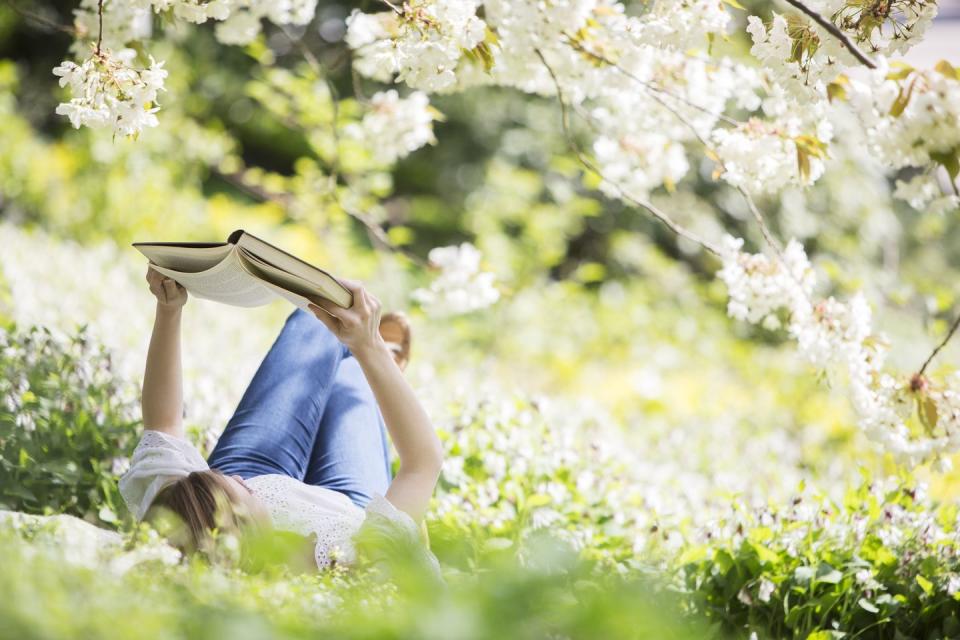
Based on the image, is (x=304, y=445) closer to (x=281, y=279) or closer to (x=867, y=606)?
(x=281, y=279)

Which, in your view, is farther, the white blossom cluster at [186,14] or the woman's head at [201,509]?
the white blossom cluster at [186,14]

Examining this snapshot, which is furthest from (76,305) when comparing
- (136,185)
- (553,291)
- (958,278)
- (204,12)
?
(958,278)

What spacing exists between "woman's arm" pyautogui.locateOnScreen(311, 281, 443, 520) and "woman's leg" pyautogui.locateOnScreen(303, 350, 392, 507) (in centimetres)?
40

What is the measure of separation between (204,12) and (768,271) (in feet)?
5.28

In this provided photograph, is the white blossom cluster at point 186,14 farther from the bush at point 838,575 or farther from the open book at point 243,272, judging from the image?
the bush at point 838,575

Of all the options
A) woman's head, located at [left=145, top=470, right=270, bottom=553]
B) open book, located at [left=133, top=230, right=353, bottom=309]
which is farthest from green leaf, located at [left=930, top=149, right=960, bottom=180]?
woman's head, located at [left=145, top=470, right=270, bottom=553]

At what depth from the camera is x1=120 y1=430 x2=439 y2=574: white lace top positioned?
5.52ft

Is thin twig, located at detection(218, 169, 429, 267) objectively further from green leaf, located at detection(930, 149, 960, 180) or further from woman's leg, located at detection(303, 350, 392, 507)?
green leaf, located at detection(930, 149, 960, 180)

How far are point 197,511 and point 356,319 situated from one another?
0.46 meters

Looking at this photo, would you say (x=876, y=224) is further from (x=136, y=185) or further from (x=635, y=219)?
(x=136, y=185)

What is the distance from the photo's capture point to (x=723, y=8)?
214cm

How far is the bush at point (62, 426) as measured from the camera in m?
2.25

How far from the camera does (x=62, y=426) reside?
8.10 ft

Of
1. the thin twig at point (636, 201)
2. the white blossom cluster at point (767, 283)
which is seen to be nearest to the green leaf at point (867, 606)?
the white blossom cluster at point (767, 283)
